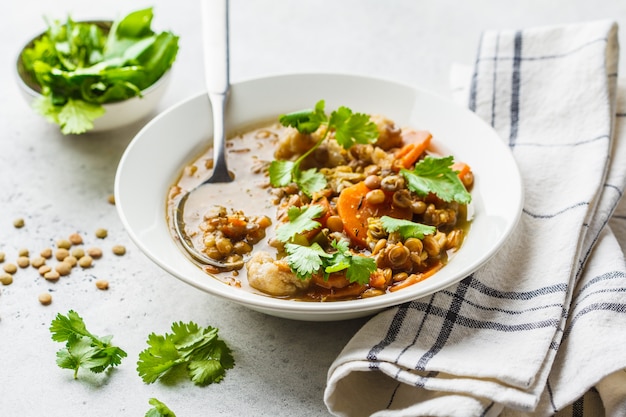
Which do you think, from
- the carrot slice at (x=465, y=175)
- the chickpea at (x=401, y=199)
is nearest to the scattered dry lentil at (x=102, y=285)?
the chickpea at (x=401, y=199)

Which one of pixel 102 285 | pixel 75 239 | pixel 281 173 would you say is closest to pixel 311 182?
pixel 281 173

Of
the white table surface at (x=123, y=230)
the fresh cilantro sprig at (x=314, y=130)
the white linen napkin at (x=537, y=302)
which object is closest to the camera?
the white linen napkin at (x=537, y=302)

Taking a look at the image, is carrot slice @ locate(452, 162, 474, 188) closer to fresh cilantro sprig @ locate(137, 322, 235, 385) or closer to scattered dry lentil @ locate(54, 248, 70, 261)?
fresh cilantro sprig @ locate(137, 322, 235, 385)

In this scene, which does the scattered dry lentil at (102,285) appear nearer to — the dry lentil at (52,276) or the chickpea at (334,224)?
the dry lentil at (52,276)

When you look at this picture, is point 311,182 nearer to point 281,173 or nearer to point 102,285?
point 281,173

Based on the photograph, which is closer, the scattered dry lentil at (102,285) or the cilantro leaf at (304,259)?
the cilantro leaf at (304,259)

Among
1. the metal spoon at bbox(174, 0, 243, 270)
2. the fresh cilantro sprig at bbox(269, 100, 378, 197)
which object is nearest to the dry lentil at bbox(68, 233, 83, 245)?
the metal spoon at bbox(174, 0, 243, 270)

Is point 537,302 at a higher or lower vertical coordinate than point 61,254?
higher
